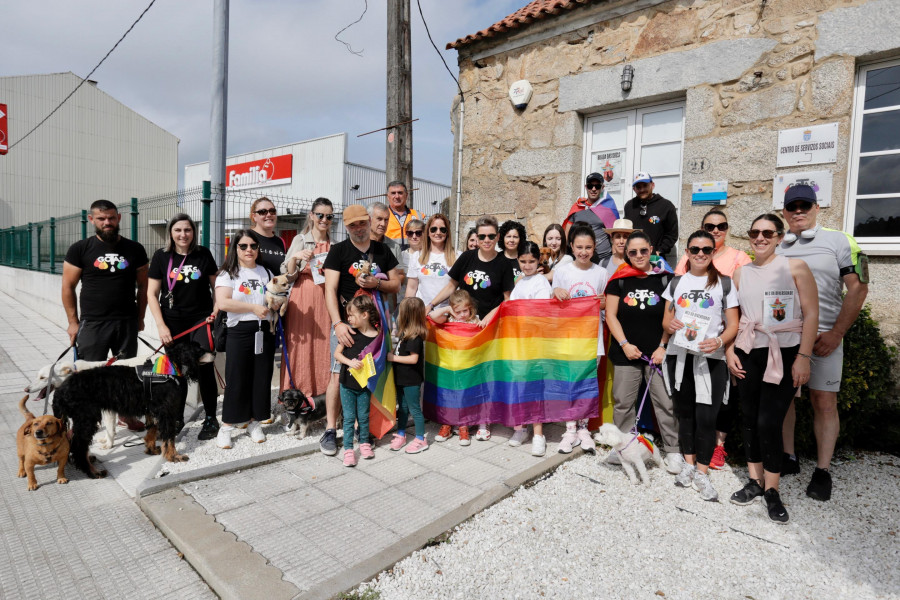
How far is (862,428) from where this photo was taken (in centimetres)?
456

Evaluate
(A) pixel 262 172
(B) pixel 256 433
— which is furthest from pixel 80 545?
(A) pixel 262 172

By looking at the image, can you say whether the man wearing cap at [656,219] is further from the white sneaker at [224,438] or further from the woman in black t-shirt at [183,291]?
the white sneaker at [224,438]

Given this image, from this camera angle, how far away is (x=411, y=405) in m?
4.48

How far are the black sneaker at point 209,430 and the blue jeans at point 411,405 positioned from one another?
168 centimetres

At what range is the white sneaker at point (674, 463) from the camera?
393 cm

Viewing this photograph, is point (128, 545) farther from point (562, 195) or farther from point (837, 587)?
point (562, 195)

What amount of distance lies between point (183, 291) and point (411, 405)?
2.24 metres

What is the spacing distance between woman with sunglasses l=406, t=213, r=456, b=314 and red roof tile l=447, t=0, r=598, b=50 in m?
3.72

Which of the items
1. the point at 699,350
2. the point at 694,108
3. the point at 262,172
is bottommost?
the point at 699,350

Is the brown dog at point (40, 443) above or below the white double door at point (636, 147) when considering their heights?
below

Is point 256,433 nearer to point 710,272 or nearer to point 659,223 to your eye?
point 710,272

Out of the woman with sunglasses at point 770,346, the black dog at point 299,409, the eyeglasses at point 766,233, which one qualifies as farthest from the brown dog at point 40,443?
the eyeglasses at point 766,233

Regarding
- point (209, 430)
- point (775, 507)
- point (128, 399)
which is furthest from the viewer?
point (209, 430)

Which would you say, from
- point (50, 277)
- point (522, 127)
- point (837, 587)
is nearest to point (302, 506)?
point (837, 587)
